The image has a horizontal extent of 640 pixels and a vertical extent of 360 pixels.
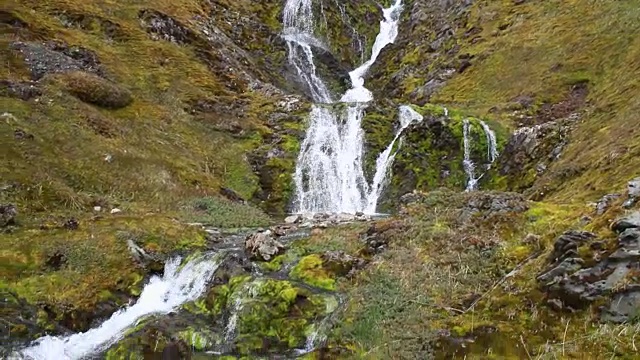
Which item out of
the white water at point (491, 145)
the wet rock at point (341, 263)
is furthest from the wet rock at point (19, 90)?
the white water at point (491, 145)

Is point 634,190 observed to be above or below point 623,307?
above

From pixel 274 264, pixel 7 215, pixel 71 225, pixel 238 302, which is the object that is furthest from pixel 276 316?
pixel 7 215

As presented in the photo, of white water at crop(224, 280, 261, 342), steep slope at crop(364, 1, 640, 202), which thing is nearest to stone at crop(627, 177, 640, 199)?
steep slope at crop(364, 1, 640, 202)

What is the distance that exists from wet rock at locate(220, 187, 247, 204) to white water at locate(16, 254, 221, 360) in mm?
11855

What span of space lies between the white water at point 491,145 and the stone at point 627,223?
2107 cm

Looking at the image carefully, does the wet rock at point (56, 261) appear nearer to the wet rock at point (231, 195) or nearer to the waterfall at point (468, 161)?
the wet rock at point (231, 195)

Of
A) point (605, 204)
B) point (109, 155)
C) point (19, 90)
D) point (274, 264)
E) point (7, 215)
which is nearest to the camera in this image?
point (605, 204)

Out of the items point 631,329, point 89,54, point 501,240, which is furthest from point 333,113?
point 631,329

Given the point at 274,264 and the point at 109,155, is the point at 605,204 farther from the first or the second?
the point at 109,155

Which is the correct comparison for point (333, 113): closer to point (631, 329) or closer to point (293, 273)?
point (293, 273)

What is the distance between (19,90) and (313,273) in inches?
822

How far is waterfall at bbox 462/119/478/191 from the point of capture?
2977 centimetres

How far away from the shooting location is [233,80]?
1614 inches

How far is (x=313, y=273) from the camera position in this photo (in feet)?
44.9
